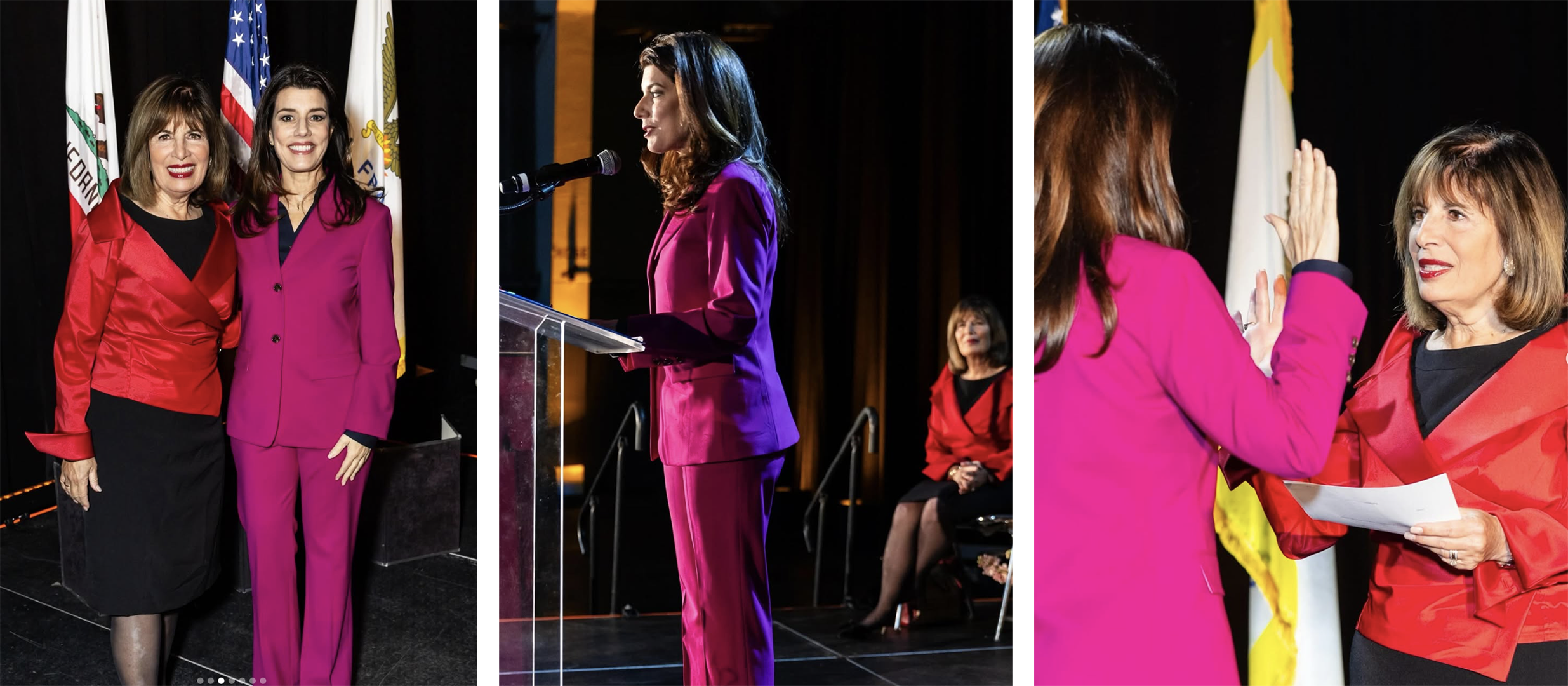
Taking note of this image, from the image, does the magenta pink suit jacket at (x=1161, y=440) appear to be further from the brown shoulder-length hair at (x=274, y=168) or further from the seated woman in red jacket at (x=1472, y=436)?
the brown shoulder-length hair at (x=274, y=168)

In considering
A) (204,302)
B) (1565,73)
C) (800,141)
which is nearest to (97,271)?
(204,302)

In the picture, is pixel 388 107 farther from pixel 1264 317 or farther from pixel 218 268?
pixel 1264 317

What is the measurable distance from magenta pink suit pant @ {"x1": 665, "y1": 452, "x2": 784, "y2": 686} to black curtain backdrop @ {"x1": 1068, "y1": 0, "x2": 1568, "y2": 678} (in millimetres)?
1265

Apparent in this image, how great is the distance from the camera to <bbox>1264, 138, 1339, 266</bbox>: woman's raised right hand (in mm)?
2896

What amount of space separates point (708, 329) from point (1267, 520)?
1.57 m

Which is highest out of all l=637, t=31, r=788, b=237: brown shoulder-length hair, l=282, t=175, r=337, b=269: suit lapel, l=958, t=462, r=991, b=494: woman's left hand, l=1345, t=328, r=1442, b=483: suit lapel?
l=637, t=31, r=788, b=237: brown shoulder-length hair

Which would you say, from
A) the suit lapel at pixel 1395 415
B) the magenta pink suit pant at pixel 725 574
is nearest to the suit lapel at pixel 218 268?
the magenta pink suit pant at pixel 725 574

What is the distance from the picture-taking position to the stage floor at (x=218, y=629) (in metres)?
3.10

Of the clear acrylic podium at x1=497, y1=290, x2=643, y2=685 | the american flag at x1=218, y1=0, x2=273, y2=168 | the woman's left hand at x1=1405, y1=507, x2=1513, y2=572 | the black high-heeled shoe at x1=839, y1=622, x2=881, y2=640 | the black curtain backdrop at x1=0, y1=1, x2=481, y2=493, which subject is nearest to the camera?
the clear acrylic podium at x1=497, y1=290, x2=643, y2=685

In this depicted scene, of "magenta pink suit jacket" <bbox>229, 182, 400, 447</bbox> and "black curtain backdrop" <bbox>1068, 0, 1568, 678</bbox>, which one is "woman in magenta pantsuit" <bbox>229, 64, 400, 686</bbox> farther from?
"black curtain backdrop" <bbox>1068, 0, 1568, 678</bbox>

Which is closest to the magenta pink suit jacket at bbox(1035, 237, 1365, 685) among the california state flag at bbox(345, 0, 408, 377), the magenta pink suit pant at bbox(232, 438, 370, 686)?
the magenta pink suit pant at bbox(232, 438, 370, 686)

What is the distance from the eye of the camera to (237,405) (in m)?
2.92

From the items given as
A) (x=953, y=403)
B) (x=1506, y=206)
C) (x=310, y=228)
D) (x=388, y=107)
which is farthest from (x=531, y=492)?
(x=1506, y=206)

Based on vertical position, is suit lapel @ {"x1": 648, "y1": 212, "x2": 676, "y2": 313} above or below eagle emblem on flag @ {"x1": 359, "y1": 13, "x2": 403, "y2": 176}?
below
